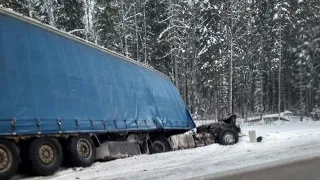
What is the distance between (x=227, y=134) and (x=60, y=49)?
36.7ft

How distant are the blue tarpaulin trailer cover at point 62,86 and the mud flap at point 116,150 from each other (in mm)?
563

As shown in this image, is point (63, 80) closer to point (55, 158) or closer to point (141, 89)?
point (55, 158)

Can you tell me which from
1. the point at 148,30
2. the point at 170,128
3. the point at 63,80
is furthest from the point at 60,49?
the point at 148,30

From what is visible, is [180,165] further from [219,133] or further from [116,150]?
[219,133]

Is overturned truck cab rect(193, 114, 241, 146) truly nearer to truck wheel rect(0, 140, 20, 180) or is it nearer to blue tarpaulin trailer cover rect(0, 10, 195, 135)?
blue tarpaulin trailer cover rect(0, 10, 195, 135)

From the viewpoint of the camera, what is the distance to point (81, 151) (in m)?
13.5

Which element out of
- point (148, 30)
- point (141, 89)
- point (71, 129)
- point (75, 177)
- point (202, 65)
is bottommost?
point (75, 177)

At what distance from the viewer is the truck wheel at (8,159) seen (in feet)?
34.3

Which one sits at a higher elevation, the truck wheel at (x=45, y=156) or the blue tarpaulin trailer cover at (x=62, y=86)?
the blue tarpaulin trailer cover at (x=62, y=86)

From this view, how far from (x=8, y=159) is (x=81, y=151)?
3127mm

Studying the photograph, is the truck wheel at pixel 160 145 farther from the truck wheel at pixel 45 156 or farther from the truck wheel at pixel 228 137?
the truck wheel at pixel 45 156

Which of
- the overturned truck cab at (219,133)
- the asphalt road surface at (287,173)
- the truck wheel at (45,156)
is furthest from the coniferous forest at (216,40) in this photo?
the asphalt road surface at (287,173)

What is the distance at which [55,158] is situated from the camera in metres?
12.1

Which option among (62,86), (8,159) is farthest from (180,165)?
(8,159)
